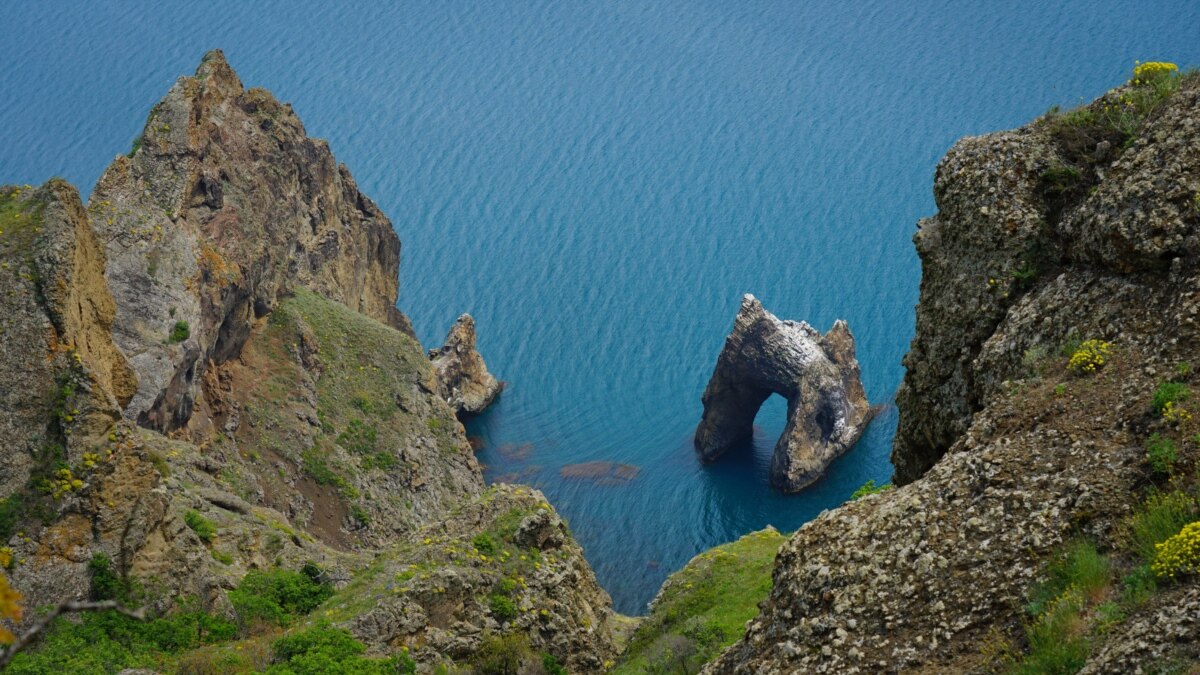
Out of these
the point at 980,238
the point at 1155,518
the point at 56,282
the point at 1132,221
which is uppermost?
the point at 56,282

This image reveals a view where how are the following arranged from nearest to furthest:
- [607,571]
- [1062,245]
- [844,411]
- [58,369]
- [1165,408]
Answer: [1165,408] → [1062,245] → [58,369] → [607,571] → [844,411]

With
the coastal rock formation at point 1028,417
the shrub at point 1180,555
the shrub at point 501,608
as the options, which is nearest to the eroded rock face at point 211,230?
the shrub at point 501,608

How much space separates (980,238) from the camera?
2642 cm

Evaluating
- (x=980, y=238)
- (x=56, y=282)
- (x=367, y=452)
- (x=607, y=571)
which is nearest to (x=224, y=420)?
(x=367, y=452)

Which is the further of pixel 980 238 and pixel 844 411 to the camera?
pixel 844 411

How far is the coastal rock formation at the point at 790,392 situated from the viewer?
8931 centimetres

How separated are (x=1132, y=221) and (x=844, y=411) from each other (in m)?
69.7

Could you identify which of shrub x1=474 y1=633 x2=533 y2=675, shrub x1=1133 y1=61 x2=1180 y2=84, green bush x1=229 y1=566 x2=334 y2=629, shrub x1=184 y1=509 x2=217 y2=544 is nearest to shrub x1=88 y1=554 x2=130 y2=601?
green bush x1=229 y1=566 x2=334 y2=629

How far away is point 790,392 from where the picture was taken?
9294 cm

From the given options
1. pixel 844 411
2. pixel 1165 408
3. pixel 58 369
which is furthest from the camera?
pixel 844 411

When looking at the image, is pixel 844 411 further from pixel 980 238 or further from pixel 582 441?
pixel 980 238

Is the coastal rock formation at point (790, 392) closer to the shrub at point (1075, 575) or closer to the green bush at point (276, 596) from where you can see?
the green bush at point (276, 596)

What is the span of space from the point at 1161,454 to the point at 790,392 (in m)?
74.2

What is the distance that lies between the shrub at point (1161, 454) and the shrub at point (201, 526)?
119ft
